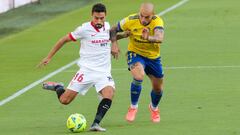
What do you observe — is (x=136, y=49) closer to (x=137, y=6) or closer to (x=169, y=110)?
(x=169, y=110)

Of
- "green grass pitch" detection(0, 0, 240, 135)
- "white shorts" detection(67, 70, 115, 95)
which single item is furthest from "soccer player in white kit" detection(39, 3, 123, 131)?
"green grass pitch" detection(0, 0, 240, 135)

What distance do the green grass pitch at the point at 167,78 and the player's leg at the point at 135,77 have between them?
0.21 metres

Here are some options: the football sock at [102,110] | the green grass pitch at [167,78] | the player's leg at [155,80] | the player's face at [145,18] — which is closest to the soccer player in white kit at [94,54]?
the football sock at [102,110]

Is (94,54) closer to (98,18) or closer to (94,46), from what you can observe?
(94,46)

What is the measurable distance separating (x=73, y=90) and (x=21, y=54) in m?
11.3

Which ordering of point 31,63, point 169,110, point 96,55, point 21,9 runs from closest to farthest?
point 96,55 → point 169,110 → point 31,63 → point 21,9

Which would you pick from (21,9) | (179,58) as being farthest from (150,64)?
(21,9)

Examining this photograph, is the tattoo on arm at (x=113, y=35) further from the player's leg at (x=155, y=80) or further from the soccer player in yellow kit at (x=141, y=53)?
the player's leg at (x=155, y=80)

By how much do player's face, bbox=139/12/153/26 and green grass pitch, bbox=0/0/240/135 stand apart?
1.69 metres

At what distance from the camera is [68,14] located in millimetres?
36594

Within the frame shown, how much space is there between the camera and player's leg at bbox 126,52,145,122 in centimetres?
1563

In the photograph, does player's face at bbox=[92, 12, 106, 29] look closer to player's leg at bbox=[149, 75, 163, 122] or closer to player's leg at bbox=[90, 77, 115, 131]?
player's leg at bbox=[90, 77, 115, 131]

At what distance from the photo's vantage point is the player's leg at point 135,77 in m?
15.6

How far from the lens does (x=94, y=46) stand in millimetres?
15125
